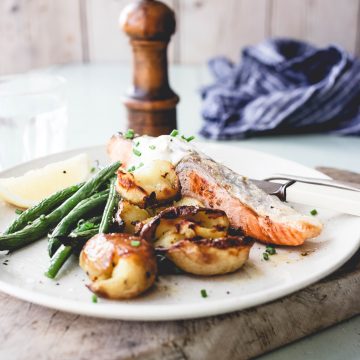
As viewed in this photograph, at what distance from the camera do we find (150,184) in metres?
1.69

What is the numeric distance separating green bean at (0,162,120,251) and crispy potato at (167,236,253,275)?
47 centimetres

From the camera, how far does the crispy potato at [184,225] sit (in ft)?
4.88

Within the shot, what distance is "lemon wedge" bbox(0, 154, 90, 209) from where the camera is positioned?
1.93m

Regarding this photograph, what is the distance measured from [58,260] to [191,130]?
186 cm

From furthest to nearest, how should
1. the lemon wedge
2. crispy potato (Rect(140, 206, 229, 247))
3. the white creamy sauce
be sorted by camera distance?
the lemon wedge
the white creamy sauce
crispy potato (Rect(140, 206, 229, 247))

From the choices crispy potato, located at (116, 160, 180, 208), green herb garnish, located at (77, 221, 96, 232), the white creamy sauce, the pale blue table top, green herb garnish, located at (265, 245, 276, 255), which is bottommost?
the pale blue table top

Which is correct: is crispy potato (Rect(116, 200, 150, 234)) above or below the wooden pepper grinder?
below

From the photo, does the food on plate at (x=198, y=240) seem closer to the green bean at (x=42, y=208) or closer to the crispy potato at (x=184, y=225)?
the crispy potato at (x=184, y=225)

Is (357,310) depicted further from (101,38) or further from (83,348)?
(101,38)

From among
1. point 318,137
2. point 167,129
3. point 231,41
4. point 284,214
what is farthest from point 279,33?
point 284,214

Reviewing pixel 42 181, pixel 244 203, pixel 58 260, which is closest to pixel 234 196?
pixel 244 203

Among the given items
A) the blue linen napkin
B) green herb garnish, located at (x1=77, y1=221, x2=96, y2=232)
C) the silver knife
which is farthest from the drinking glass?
the silver knife

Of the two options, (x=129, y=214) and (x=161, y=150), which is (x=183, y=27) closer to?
(x=161, y=150)

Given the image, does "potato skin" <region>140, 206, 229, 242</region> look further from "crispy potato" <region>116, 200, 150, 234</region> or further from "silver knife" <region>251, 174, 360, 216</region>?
"silver knife" <region>251, 174, 360, 216</region>
